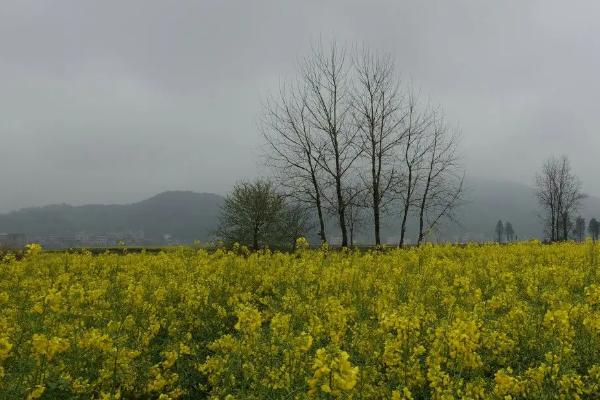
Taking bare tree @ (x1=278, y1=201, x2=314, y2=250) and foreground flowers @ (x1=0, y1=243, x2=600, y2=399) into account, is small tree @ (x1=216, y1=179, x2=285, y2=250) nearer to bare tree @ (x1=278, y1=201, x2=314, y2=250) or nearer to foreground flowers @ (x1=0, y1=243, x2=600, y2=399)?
bare tree @ (x1=278, y1=201, x2=314, y2=250)

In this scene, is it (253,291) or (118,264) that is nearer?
(253,291)

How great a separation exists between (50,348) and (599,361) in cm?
612

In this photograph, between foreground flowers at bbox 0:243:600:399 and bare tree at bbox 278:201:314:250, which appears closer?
foreground flowers at bbox 0:243:600:399

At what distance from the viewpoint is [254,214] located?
43.9 meters

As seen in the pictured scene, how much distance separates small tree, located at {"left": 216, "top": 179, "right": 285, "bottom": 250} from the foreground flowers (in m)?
33.5

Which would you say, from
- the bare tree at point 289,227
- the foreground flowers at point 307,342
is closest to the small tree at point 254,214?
the bare tree at point 289,227

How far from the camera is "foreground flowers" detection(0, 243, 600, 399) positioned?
4.48 metres

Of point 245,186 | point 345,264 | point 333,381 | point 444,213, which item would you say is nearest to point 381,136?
point 444,213

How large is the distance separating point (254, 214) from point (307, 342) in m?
40.2

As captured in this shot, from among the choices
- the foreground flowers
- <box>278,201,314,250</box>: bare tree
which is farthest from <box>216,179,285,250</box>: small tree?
the foreground flowers

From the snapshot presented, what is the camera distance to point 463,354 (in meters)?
4.66

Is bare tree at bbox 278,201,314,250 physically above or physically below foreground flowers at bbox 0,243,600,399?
above

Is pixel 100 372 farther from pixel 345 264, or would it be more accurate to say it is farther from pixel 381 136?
pixel 381 136

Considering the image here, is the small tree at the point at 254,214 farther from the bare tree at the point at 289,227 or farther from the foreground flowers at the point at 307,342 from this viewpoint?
the foreground flowers at the point at 307,342
